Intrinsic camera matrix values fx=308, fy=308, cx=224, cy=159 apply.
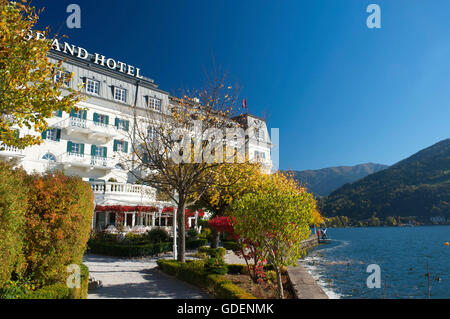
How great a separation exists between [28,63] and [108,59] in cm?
2893

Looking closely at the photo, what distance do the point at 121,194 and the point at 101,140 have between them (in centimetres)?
899

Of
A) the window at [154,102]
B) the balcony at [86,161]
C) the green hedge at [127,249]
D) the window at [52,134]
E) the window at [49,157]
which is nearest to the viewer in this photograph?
the green hedge at [127,249]

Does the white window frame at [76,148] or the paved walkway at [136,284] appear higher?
the white window frame at [76,148]

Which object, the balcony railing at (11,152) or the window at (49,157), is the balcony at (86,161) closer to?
the window at (49,157)

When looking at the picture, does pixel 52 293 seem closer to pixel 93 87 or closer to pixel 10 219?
pixel 10 219

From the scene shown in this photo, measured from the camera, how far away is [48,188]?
714 cm

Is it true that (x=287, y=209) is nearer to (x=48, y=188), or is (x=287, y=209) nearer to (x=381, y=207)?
(x=48, y=188)

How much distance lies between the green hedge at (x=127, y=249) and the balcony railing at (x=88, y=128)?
13200mm

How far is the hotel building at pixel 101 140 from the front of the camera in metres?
26.2

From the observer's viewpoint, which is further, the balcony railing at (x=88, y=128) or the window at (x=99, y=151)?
the window at (x=99, y=151)

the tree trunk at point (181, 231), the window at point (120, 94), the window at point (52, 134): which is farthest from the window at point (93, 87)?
the tree trunk at point (181, 231)

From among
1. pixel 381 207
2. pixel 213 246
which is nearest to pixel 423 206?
pixel 381 207

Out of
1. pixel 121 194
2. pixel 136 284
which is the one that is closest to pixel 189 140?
pixel 136 284

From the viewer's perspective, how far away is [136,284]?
11.1 meters
